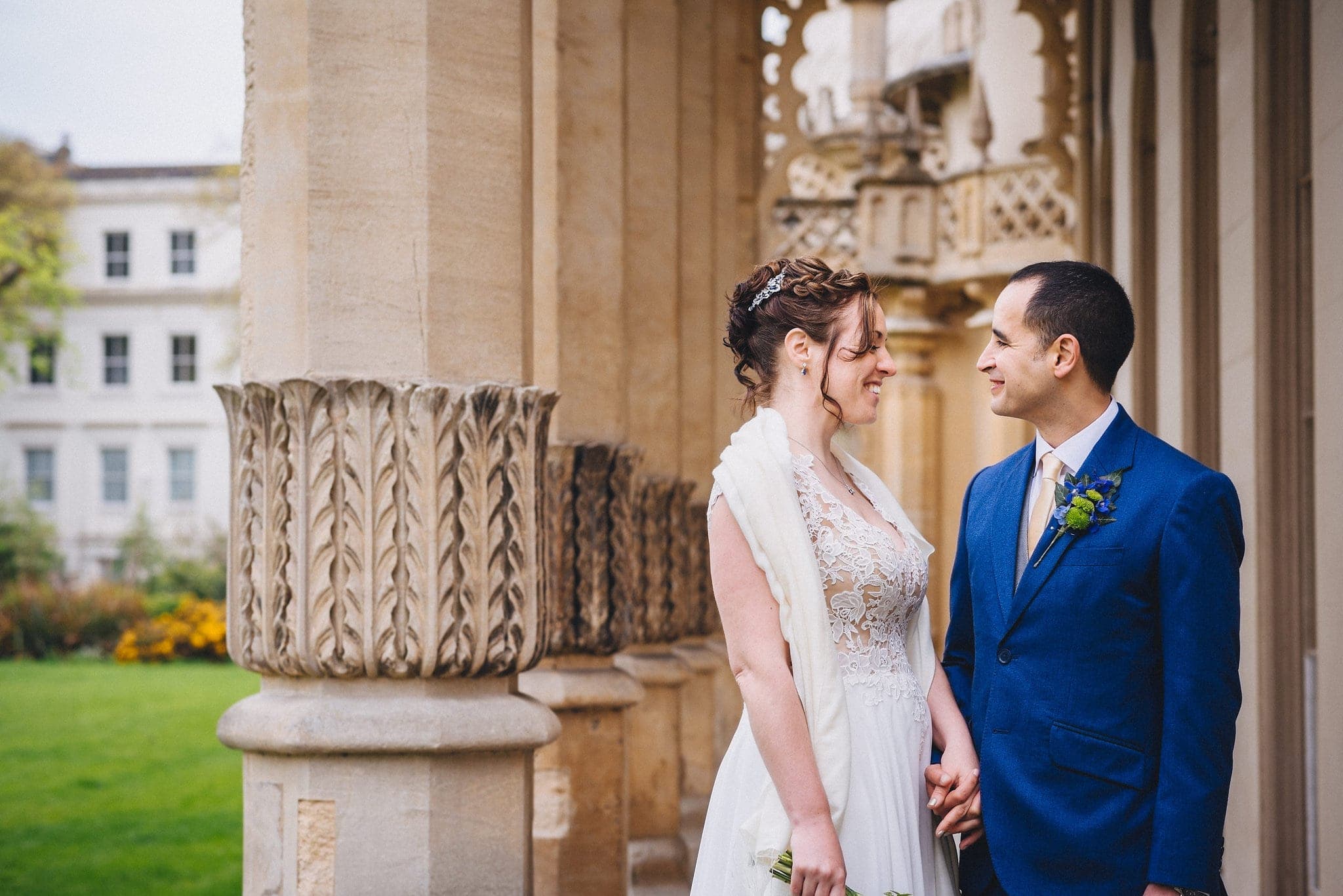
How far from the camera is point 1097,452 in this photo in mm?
3309

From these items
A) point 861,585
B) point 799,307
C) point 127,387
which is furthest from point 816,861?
point 127,387

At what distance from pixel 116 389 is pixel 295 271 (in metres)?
41.4

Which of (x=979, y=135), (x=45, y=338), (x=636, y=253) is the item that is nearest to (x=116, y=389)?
(x=45, y=338)

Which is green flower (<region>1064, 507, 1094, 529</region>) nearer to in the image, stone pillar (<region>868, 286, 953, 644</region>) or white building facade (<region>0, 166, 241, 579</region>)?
stone pillar (<region>868, 286, 953, 644</region>)

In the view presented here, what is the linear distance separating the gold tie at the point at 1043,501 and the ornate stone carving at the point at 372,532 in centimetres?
135

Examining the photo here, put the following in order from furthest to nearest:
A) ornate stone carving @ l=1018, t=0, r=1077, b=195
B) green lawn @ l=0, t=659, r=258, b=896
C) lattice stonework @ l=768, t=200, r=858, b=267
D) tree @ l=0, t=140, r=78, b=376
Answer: tree @ l=0, t=140, r=78, b=376
lattice stonework @ l=768, t=200, r=858, b=267
ornate stone carving @ l=1018, t=0, r=1077, b=195
green lawn @ l=0, t=659, r=258, b=896

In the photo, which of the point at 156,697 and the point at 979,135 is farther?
the point at 156,697

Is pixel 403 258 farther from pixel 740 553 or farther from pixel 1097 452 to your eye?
pixel 1097 452

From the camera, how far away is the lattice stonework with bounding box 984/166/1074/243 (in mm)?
16656

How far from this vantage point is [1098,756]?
3182mm

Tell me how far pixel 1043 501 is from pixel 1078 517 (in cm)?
26

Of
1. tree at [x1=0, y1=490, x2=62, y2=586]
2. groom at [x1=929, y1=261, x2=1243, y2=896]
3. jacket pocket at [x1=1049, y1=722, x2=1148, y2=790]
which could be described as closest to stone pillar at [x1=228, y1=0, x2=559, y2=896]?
groom at [x1=929, y1=261, x2=1243, y2=896]

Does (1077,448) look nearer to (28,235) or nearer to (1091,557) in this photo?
(1091,557)

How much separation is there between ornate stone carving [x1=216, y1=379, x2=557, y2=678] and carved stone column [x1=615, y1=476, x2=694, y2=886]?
4079 millimetres
